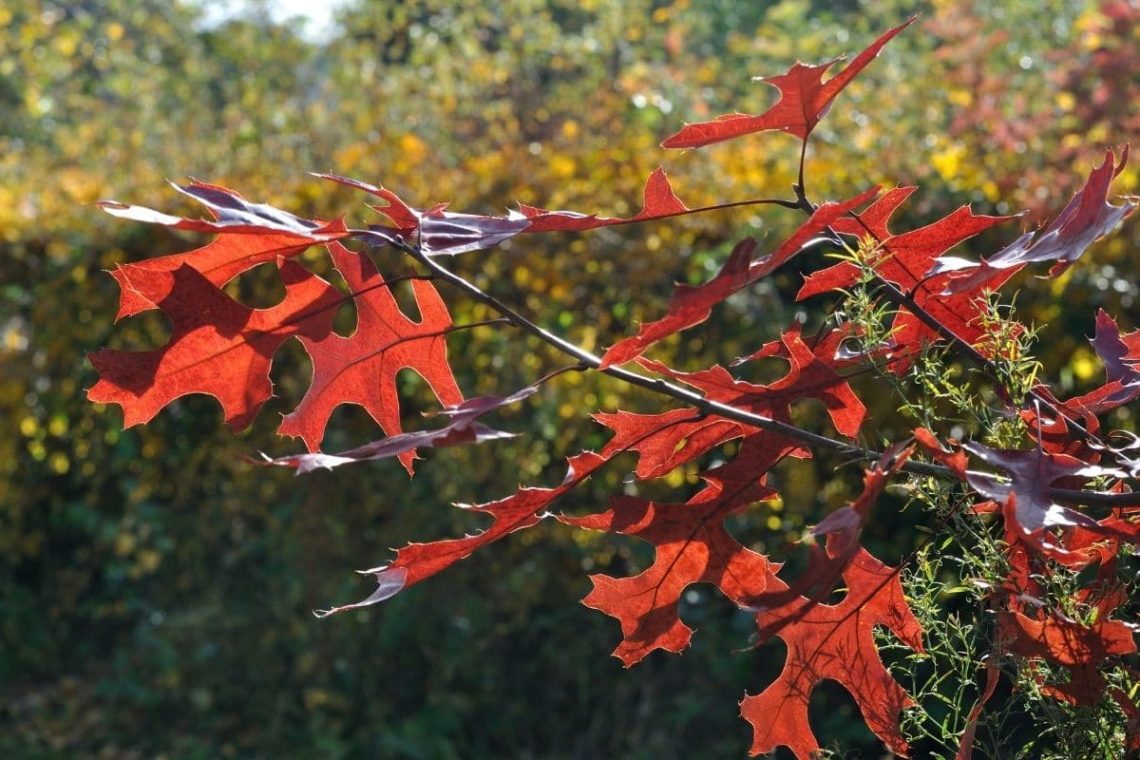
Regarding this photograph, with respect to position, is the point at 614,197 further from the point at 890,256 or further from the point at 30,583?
the point at 890,256

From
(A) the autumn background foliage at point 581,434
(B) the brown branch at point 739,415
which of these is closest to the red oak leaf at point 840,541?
(A) the autumn background foliage at point 581,434

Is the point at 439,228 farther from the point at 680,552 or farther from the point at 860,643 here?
the point at 860,643

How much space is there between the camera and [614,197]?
14.5 feet

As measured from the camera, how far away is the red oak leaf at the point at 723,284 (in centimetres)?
100

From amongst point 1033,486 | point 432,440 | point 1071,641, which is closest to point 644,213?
point 432,440

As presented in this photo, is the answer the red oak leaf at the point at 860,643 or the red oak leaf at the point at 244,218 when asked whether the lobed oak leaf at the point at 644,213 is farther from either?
the red oak leaf at the point at 860,643

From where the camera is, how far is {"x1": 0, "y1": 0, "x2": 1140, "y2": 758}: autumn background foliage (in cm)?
121

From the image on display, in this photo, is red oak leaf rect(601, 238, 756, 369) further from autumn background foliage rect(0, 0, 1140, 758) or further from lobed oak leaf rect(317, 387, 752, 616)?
lobed oak leaf rect(317, 387, 752, 616)

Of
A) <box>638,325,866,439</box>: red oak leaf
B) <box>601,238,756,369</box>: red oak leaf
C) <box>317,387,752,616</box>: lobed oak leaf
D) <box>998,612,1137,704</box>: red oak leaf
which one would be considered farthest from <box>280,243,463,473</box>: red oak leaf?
<box>998,612,1137,704</box>: red oak leaf

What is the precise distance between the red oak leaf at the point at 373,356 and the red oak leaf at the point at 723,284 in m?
0.31

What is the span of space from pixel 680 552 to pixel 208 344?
19.2 inches

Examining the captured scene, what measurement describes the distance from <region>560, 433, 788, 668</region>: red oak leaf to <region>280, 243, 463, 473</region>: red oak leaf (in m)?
0.22

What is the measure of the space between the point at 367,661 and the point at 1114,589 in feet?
11.0

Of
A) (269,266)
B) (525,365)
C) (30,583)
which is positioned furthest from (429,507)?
(30,583)
